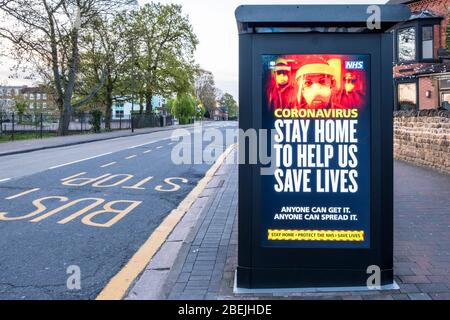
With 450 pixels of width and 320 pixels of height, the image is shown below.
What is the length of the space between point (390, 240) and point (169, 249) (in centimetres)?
271

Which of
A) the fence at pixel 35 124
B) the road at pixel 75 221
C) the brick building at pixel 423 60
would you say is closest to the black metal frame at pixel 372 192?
the road at pixel 75 221

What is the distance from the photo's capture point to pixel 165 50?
5691cm

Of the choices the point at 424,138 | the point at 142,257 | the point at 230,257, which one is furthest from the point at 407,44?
the point at 142,257

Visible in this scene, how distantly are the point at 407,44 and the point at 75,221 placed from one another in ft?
67.6

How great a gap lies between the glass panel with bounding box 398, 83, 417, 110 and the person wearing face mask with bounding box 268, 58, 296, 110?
2045 centimetres

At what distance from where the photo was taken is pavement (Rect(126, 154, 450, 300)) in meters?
4.10

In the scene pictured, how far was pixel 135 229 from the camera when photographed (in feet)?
22.8

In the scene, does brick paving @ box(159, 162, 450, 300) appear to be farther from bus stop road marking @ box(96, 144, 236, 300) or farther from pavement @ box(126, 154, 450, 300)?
bus stop road marking @ box(96, 144, 236, 300)

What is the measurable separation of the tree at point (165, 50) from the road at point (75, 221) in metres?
43.1

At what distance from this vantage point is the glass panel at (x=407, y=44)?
2292 centimetres

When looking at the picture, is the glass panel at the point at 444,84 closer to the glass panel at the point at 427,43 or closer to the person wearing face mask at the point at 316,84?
the glass panel at the point at 427,43

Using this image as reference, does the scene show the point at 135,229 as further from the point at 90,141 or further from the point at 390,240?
the point at 90,141

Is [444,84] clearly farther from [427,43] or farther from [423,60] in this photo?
[427,43]

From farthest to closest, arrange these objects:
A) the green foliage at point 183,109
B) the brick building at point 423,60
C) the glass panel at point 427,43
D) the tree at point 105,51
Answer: the green foliage at point 183,109 → the tree at point 105,51 → the glass panel at point 427,43 → the brick building at point 423,60
